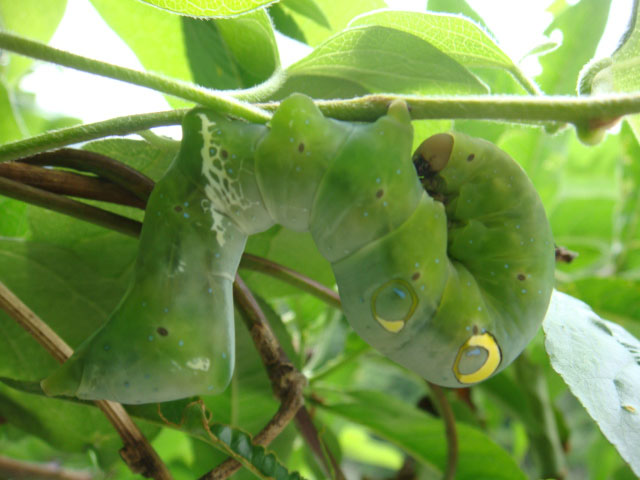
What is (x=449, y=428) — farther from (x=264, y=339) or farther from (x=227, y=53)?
(x=227, y=53)


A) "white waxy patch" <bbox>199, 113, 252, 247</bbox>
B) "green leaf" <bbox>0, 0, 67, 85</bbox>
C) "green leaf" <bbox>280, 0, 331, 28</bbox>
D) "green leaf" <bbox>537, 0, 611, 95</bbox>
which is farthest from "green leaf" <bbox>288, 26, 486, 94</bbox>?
"green leaf" <bbox>537, 0, 611, 95</bbox>

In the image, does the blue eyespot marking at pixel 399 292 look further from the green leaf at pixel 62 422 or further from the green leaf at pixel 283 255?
the green leaf at pixel 62 422

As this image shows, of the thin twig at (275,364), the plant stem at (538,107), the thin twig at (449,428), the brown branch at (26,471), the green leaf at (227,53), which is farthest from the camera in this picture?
the brown branch at (26,471)

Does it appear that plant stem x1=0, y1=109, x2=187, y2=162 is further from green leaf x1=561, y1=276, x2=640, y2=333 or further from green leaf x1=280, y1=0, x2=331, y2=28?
green leaf x1=561, y1=276, x2=640, y2=333

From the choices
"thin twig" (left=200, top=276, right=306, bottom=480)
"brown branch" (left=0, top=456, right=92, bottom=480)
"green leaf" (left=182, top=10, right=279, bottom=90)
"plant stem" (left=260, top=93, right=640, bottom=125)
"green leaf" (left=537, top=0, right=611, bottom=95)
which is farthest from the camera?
"brown branch" (left=0, top=456, right=92, bottom=480)

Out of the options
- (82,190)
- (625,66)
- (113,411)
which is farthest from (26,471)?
(625,66)

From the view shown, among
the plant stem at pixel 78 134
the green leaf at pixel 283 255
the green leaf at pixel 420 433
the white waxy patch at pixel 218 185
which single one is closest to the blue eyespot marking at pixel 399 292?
the white waxy patch at pixel 218 185

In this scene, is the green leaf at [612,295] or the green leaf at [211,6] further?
the green leaf at [612,295]
